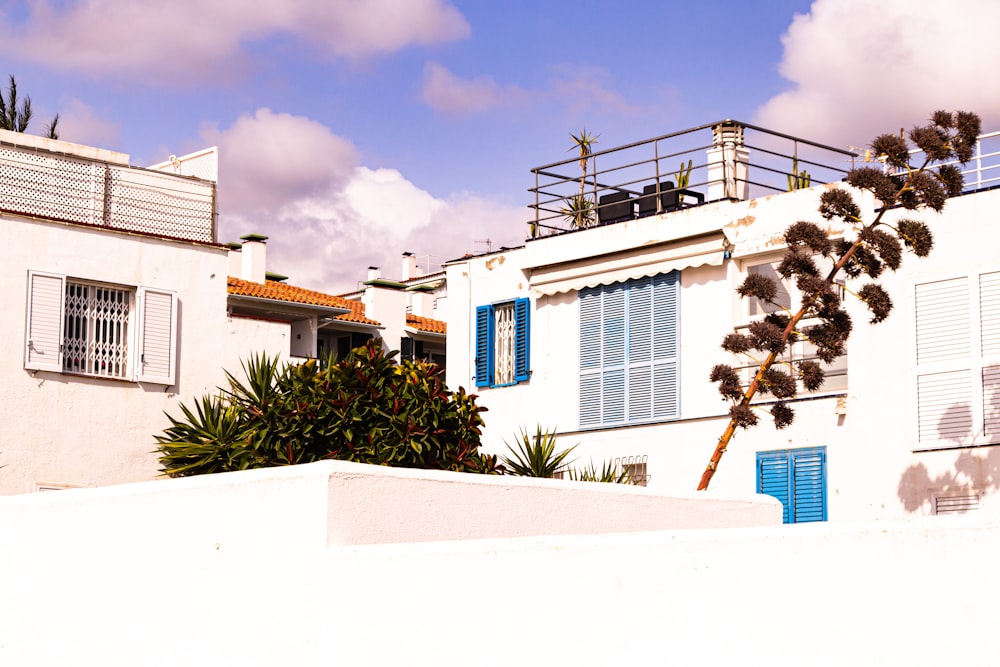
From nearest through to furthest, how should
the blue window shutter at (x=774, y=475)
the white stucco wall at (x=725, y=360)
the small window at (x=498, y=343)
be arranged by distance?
1. the white stucco wall at (x=725, y=360)
2. the blue window shutter at (x=774, y=475)
3. the small window at (x=498, y=343)

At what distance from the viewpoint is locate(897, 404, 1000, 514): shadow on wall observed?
16625 mm

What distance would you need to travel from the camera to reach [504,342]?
22.5m

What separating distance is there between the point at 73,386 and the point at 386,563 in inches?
431

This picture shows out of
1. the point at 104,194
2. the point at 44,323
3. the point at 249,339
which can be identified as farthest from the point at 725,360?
the point at 44,323

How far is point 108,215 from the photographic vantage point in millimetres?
18734

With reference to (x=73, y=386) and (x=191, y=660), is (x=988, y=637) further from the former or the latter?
(x=73, y=386)

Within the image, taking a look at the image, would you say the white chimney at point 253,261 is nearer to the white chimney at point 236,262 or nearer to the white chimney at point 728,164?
the white chimney at point 236,262

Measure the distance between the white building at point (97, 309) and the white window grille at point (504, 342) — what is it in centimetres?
475

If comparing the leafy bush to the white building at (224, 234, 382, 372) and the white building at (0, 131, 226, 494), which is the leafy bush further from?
the white building at (224, 234, 382, 372)

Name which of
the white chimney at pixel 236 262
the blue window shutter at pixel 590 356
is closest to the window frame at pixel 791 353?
the blue window shutter at pixel 590 356

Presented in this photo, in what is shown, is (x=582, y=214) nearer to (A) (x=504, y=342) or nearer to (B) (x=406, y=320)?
(A) (x=504, y=342)

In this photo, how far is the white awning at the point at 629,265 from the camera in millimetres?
19531

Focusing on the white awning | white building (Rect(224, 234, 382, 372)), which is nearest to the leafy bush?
the white awning

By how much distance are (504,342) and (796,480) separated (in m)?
5.91
